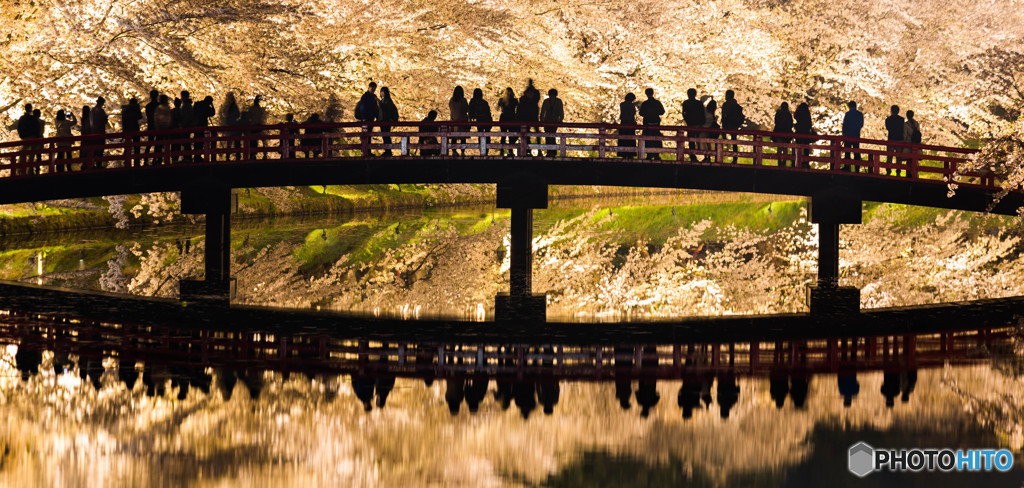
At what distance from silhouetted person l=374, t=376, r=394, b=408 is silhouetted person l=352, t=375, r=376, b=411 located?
8 centimetres

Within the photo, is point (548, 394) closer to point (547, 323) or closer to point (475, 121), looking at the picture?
point (547, 323)

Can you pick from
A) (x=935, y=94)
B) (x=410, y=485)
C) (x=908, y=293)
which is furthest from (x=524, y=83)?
(x=410, y=485)

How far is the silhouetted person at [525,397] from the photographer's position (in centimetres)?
1598

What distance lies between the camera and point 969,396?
1675cm

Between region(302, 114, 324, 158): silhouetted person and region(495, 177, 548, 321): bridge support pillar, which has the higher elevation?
region(302, 114, 324, 158): silhouetted person

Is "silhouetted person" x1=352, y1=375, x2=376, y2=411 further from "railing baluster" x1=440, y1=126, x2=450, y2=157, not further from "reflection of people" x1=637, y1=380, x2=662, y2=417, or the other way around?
"railing baluster" x1=440, y1=126, x2=450, y2=157

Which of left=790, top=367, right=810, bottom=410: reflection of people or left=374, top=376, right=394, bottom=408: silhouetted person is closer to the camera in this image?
left=374, top=376, right=394, bottom=408: silhouetted person

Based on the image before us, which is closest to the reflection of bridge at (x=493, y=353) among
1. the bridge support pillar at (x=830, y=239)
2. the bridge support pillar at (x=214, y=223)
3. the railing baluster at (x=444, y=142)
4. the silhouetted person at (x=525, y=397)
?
the silhouetted person at (x=525, y=397)

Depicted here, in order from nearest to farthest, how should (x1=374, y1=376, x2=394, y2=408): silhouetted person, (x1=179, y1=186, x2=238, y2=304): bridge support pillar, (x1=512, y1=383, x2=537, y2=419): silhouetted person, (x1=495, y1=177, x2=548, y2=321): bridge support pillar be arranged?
1. (x1=512, y1=383, x2=537, y2=419): silhouetted person
2. (x1=374, y1=376, x2=394, y2=408): silhouetted person
3. (x1=495, y1=177, x2=548, y2=321): bridge support pillar
4. (x1=179, y1=186, x2=238, y2=304): bridge support pillar

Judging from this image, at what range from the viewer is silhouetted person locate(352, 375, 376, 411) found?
16.3 meters

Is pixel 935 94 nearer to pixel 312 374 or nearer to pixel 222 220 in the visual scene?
pixel 222 220

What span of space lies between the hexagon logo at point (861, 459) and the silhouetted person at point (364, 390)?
5.97 m

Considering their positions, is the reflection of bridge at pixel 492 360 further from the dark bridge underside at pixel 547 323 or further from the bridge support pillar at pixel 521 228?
the bridge support pillar at pixel 521 228

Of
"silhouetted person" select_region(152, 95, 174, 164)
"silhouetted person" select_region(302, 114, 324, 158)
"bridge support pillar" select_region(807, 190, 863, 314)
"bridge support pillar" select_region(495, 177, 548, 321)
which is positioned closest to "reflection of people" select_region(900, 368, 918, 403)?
"bridge support pillar" select_region(807, 190, 863, 314)
